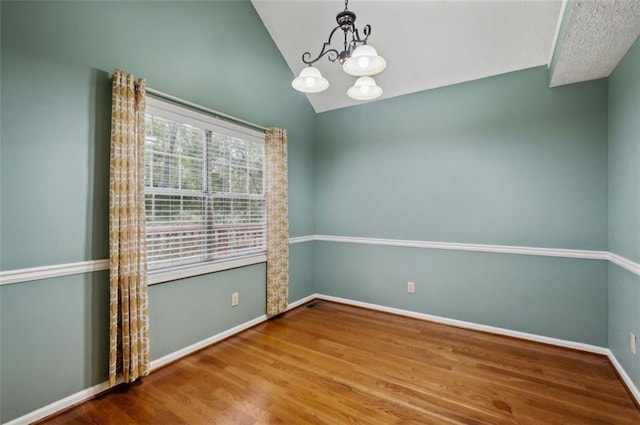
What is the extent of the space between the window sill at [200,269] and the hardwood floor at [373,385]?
2.30 feet

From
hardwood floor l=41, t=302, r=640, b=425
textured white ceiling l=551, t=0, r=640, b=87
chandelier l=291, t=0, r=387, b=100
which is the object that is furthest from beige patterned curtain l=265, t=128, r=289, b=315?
textured white ceiling l=551, t=0, r=640, b=87

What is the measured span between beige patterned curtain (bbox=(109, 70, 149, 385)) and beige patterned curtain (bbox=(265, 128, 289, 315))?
1.36 meters

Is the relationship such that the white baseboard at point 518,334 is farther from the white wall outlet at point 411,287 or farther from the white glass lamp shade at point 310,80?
the white glass lamp shade at point 310,80

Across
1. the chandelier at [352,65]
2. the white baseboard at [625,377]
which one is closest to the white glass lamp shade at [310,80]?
the chandelier at [352,65]

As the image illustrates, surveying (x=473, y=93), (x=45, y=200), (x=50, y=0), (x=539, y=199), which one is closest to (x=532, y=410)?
(x=539, y=199)

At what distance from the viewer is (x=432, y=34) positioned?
281 centimetres

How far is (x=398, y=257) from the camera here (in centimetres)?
345

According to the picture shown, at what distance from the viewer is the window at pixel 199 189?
7.54ft

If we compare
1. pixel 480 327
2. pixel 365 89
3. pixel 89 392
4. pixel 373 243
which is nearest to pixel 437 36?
pixel 365 89

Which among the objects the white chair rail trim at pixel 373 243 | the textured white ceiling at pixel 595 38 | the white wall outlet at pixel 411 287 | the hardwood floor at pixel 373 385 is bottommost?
the hardwood floor at pixel 373 385

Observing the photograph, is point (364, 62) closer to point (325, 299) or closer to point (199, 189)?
point (199, 189)

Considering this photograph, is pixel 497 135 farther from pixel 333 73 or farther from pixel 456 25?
pixel 333 73

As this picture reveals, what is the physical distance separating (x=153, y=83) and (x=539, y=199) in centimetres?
352

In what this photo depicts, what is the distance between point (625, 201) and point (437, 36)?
2100mm
